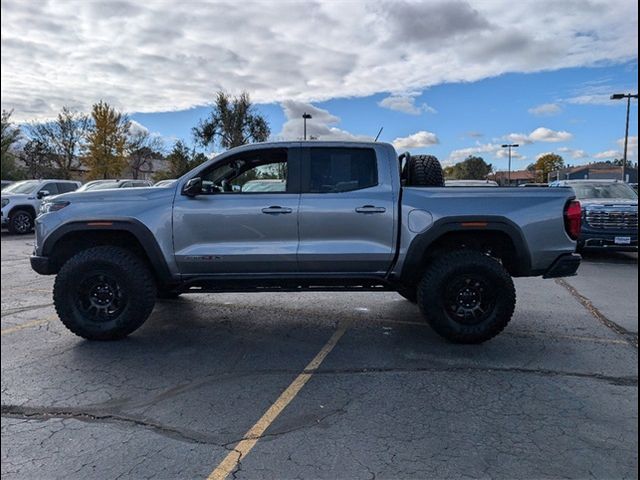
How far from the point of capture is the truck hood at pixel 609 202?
415 inches

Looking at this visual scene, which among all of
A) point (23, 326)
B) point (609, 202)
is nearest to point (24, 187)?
point (23, 326)

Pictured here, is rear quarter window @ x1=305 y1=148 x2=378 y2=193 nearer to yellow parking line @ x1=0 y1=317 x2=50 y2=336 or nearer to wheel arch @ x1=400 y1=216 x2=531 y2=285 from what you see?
wheel arch @ x1=400 y1=216 x2=531 y2=285

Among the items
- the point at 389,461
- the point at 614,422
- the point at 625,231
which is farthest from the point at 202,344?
the point at 625,231

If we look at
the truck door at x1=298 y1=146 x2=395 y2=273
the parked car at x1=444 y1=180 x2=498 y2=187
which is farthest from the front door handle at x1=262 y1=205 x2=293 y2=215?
the parked car at x1=444 y1=180 x2=498 y2=187

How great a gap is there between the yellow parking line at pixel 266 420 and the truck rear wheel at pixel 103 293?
184cm

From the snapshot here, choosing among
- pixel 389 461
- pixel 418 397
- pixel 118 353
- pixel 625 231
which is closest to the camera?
pixel 389 461

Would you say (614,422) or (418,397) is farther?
(418,397)

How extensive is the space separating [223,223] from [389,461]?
2882 mm

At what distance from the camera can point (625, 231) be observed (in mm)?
10422

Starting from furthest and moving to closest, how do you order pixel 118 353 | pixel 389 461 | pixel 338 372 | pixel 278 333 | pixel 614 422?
pixel 278 333
pixel 118 353
pixel 338 372
pixel 614 422
pixel 389 461

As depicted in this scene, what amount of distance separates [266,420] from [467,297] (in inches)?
100

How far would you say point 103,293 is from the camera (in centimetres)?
491

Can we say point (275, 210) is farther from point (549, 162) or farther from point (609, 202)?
point (549, 162)

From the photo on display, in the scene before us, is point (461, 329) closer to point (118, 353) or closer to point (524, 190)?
point (524, 190)
